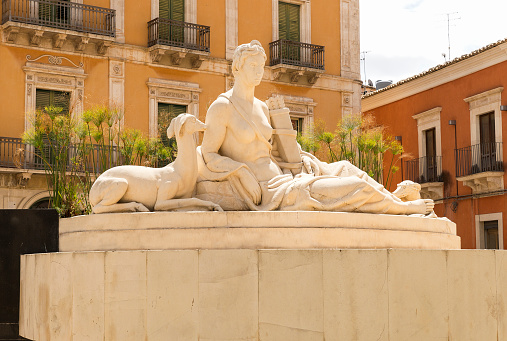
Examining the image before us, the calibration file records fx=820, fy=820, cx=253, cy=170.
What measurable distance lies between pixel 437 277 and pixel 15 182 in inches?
632

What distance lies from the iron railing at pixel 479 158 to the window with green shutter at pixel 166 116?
28.1 feet

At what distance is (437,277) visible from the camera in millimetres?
6641

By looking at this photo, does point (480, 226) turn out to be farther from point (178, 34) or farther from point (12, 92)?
point (12, 92)

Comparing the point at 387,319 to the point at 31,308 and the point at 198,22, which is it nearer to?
the point at 31,308

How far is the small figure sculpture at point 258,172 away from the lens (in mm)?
7348

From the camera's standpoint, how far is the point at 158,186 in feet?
24.6

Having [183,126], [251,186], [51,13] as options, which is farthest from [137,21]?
[251,186]

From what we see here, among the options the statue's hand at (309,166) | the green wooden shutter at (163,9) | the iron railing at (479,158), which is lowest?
the statue's hand at (309,166)

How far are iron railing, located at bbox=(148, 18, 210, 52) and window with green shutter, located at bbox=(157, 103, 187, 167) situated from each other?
5.70 feet

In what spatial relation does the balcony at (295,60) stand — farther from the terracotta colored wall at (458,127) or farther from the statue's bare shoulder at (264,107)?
the statue's bare shoulder at (264,107)

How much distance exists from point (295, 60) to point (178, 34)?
3.95 metres

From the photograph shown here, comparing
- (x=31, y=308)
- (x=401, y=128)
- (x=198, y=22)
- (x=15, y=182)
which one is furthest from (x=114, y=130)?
(x=31, y=308)

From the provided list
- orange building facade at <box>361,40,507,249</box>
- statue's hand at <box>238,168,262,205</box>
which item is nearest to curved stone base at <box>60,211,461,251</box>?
statue's hand at <box>238,168,262,205</box>

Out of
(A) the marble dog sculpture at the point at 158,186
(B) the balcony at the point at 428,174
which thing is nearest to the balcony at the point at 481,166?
(B) the balcony at the point at 428,174
